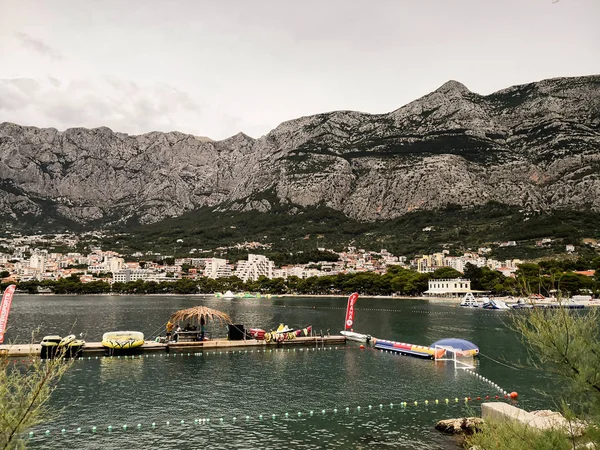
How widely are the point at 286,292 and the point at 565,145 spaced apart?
135963mm

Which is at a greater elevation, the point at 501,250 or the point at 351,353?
the point at 501,250

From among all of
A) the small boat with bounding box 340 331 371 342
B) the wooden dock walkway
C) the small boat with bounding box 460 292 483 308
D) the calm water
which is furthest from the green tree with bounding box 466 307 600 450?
the small boat with bounding box 460 292 483 308

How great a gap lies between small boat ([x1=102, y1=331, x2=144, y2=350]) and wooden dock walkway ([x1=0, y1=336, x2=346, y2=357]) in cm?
62

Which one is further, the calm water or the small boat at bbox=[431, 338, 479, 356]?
the small boat at bbox=[431, 338, 479, 356]

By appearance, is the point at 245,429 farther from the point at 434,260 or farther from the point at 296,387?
the point at 434,260

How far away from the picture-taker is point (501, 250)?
168875mm

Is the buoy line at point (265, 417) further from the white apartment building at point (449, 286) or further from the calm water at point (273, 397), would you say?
the white apartment building at point (449, 286)

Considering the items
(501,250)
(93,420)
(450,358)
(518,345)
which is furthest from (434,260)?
(93,420)

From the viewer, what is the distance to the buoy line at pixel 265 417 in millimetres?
23205

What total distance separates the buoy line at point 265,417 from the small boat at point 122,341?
20333mm

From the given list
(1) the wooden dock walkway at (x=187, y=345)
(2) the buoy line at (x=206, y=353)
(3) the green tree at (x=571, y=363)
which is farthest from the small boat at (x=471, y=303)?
(3) the green tree at (x=571, y=363)

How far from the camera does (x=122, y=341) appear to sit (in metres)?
43.4

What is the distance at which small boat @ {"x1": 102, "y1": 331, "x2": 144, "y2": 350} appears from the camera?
142 feet

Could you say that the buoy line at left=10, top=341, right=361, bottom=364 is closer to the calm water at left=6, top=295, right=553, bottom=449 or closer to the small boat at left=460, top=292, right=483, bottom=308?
the calm water at left=6, top=295, right=553, bottom=449
